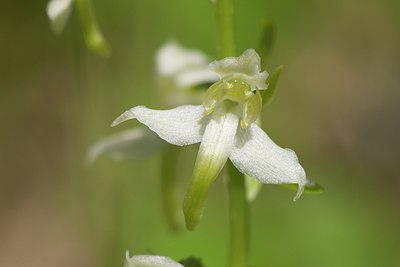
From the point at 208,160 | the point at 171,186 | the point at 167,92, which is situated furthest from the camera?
the point at 167,92

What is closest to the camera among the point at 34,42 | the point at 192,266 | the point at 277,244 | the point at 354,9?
the point at 192,266

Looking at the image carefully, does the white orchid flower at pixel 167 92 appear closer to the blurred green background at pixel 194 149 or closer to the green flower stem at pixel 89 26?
the green flower stem at pixel 89 26

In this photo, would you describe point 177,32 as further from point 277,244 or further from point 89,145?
point 277,244

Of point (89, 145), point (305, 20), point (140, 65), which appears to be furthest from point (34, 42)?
point (305, 20)

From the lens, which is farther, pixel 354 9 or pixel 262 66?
pixel 354 9

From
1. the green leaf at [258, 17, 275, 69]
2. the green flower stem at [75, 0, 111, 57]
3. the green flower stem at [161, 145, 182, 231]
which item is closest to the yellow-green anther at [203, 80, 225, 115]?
the green leaf at [258, 17, 275, 69]

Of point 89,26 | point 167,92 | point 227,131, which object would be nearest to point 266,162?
point 227,131

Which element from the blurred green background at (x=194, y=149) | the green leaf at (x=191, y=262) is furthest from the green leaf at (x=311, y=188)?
the blurred green background at (x=194, y=149)

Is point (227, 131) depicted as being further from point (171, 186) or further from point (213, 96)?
point (171, 186)
